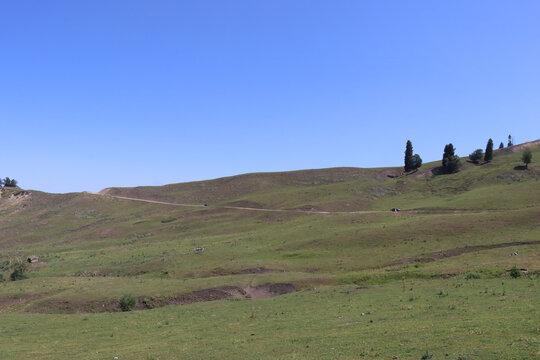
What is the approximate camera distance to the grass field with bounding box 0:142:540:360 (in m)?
20.2

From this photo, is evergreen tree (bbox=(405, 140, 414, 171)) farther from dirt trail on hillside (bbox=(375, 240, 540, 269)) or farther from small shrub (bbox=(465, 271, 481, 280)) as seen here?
small shrub (bbox=(465, 271, 481, 280))

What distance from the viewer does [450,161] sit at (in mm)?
140875

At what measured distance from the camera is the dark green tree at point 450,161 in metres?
140

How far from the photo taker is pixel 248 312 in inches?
1236

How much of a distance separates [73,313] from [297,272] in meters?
26.3

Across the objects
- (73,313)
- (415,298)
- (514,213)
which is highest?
(514,213)

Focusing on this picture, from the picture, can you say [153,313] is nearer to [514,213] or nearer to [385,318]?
[385,318]

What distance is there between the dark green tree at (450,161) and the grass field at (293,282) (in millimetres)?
22764

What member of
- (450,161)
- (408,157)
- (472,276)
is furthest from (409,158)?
(472,276)

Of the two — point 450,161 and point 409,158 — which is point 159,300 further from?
point 409,158

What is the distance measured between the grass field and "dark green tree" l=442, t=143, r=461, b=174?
896 inches

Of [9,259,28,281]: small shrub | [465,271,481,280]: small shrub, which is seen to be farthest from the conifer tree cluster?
[465,271,481,280]: small shrub

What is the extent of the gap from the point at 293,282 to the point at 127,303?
59.7 feet

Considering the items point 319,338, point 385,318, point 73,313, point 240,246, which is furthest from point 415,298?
point 240,246
